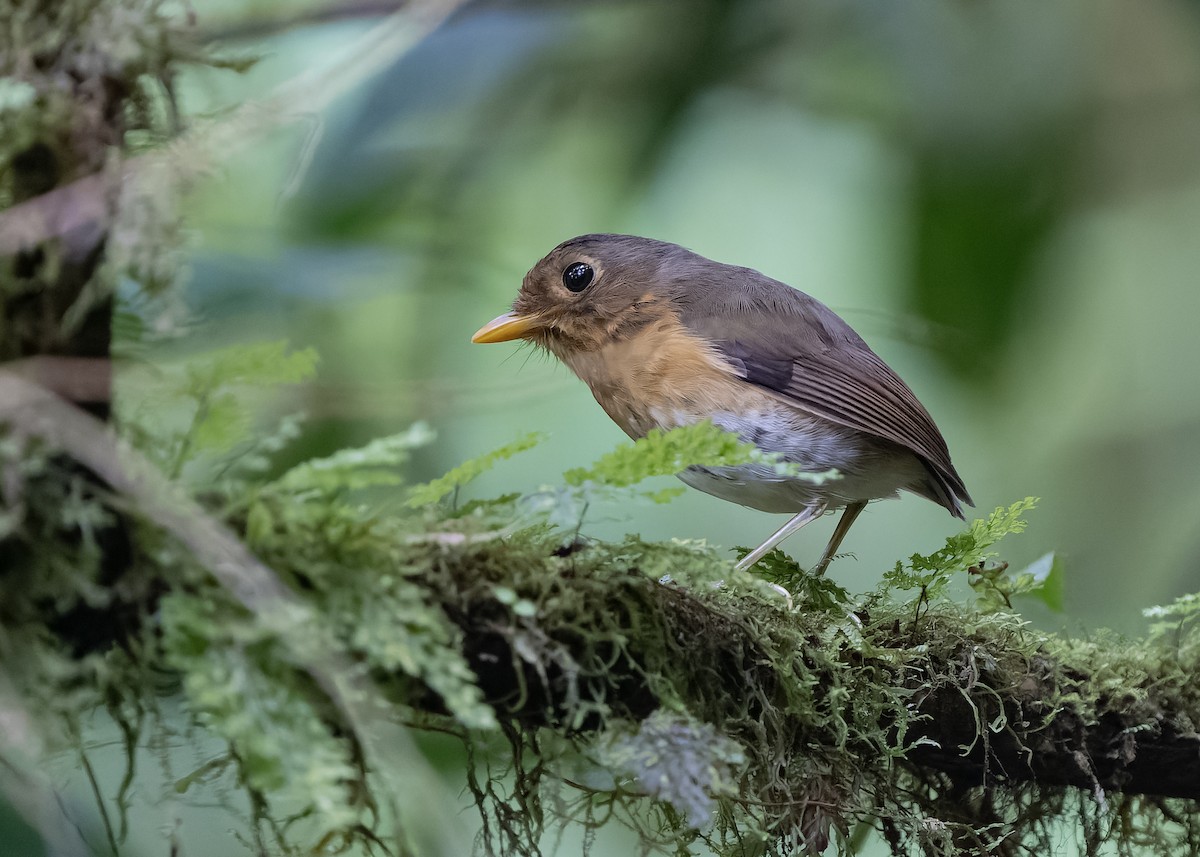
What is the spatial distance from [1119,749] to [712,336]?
116 cm

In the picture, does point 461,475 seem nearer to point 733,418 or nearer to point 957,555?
point 957,555

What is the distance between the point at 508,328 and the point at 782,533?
92 cm

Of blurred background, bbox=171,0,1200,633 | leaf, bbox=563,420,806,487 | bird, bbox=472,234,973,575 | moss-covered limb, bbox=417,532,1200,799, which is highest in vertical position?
blurred background, bbox=171,0,1200,633

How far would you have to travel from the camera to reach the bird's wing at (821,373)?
2334 millimetres

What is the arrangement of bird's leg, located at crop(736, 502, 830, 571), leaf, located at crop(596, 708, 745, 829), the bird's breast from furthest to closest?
the bird's breast, bird's leg, located at crop(736, 502, 830, 571), leaf, located at crop(596, 708, 745, 829)

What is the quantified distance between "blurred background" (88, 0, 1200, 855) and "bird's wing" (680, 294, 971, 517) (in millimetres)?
359

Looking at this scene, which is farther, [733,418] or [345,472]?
[733,418]

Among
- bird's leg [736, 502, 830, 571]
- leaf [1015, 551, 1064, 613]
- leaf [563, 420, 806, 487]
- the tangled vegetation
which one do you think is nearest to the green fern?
the tangled vegetation

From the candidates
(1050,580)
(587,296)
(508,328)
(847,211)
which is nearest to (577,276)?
(587,296)

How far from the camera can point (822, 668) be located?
1.56 m

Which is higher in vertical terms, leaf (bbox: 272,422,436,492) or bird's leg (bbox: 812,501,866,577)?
bird's leg (bbox: 812,501,866,577)

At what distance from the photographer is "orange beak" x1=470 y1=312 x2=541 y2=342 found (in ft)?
8.46

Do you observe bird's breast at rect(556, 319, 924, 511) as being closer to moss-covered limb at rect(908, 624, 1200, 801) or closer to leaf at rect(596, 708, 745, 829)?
moss-covered limb at rect(908, 624, 1200, 801)

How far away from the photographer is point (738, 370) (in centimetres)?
232
